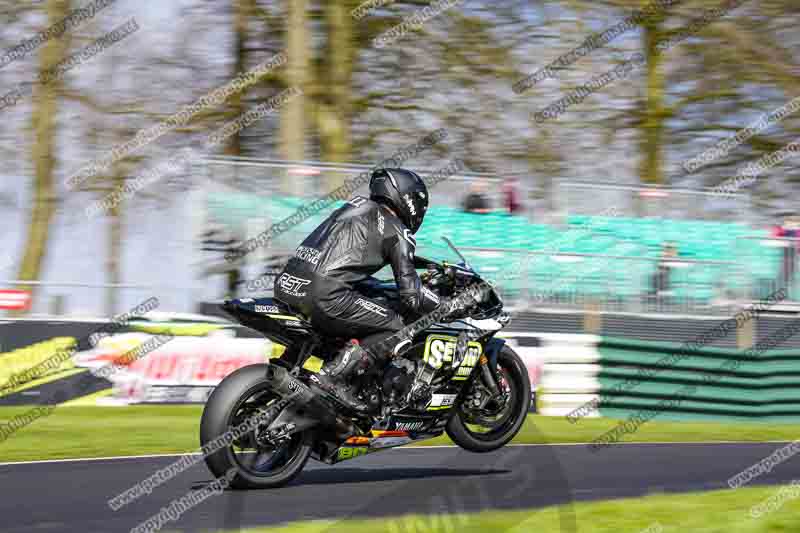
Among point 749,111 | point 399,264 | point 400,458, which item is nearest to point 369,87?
point 749,111

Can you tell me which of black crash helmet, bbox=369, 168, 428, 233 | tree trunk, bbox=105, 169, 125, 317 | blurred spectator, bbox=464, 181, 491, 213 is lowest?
tree trunk, bbox=105, 169, 125, 317

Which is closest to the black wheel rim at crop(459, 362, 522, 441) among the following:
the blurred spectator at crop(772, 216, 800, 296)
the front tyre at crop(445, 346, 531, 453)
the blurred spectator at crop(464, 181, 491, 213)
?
the front tyre at crop(445, 346, 531, 453)

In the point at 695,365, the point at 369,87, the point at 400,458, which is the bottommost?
the point at 695,365

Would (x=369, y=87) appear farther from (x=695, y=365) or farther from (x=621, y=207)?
(x=695, y=365)

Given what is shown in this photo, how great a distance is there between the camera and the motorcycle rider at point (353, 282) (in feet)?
22.0

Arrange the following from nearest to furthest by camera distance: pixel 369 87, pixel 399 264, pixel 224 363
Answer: pixel 399 264 → pixel 224 363 → pixel 369 87

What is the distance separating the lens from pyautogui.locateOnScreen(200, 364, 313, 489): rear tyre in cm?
630

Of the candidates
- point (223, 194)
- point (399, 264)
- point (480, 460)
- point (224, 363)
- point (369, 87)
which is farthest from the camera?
point (369, 87)

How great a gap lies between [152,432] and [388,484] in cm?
432

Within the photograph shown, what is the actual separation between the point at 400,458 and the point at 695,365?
234 inches

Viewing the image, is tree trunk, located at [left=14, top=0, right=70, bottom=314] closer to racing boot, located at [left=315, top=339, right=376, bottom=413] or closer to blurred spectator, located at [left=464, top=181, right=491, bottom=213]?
blurred spectator, located at [left=464, top=181, right=491, bottom=213]

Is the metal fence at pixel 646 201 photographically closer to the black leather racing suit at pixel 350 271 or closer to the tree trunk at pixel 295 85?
the tree trunk at pixel 295 85

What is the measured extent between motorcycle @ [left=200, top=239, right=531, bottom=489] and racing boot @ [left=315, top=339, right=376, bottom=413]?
54 millimetres

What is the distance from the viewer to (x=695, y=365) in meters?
13.3
